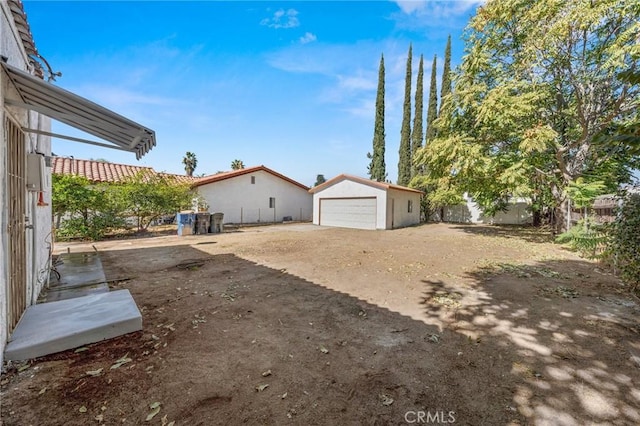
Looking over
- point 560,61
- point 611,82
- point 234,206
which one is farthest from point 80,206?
point 611,82

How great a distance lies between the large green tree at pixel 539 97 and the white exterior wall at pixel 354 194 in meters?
4.03

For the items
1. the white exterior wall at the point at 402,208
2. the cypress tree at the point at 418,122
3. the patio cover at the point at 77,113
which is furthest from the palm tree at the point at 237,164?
the patio cover at the point at 77,113

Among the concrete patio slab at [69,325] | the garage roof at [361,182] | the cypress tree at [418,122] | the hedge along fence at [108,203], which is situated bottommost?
the concrete patio slab at [69,325]

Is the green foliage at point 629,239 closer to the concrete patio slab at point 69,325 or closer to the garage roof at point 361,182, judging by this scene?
the concrete patio slab at point 69,325

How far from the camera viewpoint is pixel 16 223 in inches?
127

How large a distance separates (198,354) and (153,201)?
13.2 metres

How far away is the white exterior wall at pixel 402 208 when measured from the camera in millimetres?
17219

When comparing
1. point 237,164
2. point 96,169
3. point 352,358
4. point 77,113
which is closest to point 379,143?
point 237,164

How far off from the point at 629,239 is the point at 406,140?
2400cm

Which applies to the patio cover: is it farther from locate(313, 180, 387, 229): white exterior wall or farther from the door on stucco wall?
locate(313, 180, 387, 229): white exterior wall

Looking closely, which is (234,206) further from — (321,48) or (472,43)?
(472,43)

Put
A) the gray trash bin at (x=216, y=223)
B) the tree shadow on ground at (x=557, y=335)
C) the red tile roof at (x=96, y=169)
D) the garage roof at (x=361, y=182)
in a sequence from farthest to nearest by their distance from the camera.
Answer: the garage roof at (x=361, y=182)
the red tile roof at (x=96, y=169)
the gray trash bin at (x=216, y=223)
the tree shadow on ground at (x=557, y=335)

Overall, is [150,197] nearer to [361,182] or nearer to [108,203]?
[108,203]

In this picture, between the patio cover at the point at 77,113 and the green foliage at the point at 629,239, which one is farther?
the green foliage at the point at 629,239
